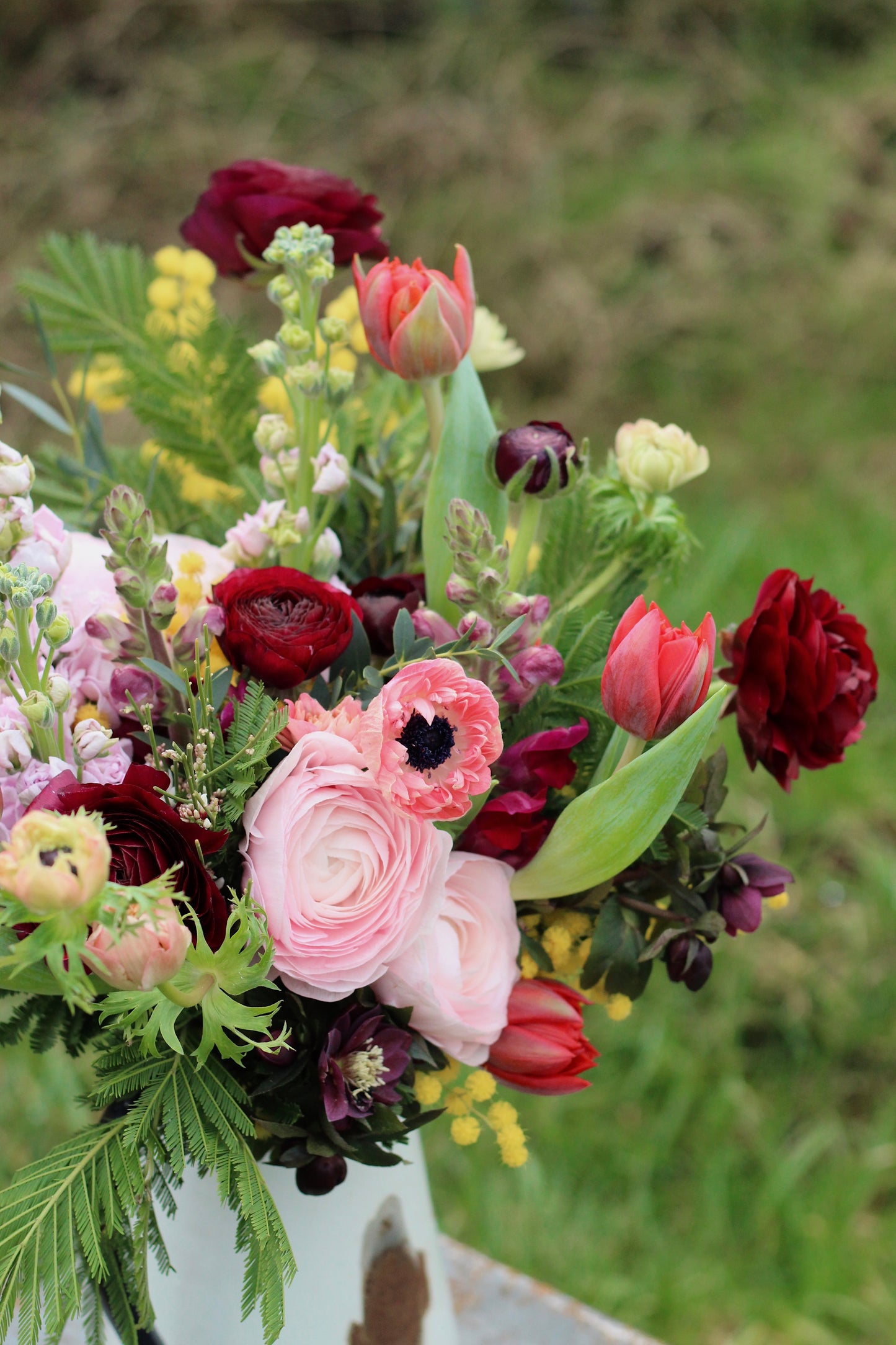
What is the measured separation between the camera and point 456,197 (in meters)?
2.87

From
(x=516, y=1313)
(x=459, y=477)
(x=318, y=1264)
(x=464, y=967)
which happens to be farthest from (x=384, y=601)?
(x=516, y=1313)

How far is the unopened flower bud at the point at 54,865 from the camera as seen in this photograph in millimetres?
332

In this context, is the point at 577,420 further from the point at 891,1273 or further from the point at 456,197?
the point at 891,1273

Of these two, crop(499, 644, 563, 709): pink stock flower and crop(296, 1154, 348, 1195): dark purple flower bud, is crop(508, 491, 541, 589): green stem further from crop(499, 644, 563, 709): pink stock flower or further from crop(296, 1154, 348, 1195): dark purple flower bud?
crop(296, 1154, 348, 1195): dark purple flower bud

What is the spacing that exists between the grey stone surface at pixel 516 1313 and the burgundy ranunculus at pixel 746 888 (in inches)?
16.5

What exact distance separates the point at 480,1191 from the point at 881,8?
330 centimetres

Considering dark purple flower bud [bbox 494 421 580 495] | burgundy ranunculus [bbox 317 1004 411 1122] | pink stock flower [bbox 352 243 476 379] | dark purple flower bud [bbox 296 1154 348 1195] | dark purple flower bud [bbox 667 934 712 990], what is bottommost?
dark purple flower bud [bbox 296 1154 348 1195]

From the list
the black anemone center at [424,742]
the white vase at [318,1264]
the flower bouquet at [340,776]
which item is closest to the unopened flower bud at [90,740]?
the flower bouquet at [340,776]

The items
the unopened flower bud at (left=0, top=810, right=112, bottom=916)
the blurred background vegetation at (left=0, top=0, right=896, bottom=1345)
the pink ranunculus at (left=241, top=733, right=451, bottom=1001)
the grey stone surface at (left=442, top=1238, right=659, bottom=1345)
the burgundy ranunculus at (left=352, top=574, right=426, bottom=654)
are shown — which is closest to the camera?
the unopened flower bud at (left=0, top=810, right=112, bottom=916)

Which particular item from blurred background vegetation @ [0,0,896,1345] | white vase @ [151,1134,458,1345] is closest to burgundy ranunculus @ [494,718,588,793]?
white vase @ [151,1134,458,1345]

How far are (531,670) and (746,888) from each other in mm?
145

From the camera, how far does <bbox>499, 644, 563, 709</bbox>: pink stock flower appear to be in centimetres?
50

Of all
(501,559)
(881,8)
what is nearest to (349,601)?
(501,559)

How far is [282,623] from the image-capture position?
476 millimetres
